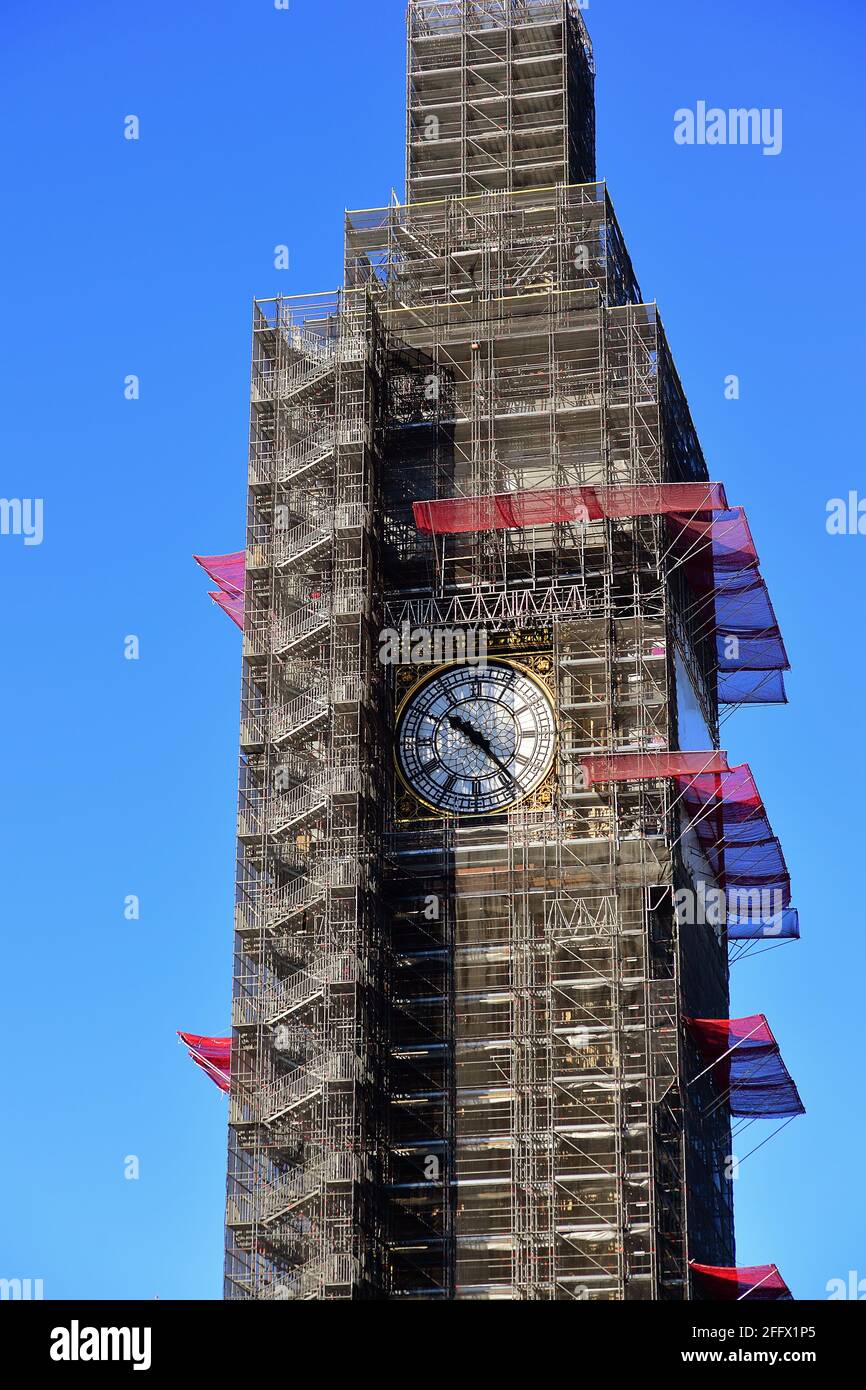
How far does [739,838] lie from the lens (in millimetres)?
96500

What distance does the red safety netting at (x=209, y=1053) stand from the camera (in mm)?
94438

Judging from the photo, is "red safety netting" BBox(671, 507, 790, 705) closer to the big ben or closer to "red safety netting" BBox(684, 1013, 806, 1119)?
the big ben

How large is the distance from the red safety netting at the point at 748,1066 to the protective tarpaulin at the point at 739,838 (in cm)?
708

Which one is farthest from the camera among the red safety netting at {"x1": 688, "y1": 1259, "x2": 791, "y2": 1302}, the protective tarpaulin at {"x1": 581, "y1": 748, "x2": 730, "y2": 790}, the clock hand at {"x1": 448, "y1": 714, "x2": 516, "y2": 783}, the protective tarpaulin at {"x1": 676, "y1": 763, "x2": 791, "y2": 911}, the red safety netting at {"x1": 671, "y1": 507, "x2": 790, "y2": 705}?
the red safety netting at {"x1": 671, "y1": 507, "x2": 790, "y2": 705}

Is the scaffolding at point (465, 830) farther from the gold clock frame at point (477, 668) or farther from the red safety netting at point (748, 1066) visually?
the red safety netting at point (748, 1066)

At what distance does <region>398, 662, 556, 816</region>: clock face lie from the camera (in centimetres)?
9225

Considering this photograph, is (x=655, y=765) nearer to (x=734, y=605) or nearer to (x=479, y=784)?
(x=479, y=784)

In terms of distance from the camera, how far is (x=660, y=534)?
94.2 meters

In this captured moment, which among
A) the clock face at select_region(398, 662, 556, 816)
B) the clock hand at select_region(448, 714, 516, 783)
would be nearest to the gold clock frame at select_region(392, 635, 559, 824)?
the clock face at select_region(398, 662, 556, 816)

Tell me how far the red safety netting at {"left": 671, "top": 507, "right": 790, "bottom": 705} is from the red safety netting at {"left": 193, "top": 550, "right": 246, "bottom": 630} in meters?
16.6

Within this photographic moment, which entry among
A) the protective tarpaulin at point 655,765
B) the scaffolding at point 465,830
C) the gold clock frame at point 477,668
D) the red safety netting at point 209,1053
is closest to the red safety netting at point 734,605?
the scaffolding at point 465,830

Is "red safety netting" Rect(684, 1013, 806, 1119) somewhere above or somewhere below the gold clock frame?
below
